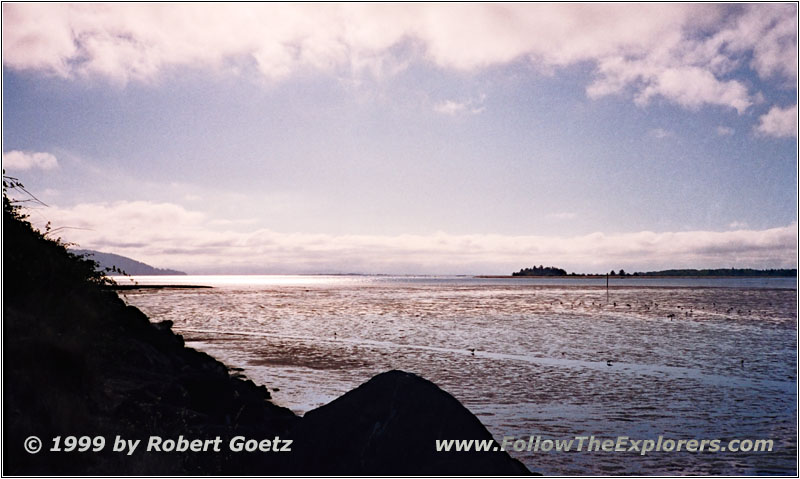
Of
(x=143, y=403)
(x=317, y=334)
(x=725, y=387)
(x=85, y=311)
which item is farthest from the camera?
(x=317, y=334)

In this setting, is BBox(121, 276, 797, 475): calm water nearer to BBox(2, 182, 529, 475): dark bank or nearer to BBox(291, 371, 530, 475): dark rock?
BBox(291, 371, 530, 475): dark rock

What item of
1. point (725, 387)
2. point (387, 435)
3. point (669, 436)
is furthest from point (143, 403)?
point (725, 387)

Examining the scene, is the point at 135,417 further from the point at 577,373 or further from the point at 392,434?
the point at 577,373

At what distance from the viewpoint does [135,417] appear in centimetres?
942

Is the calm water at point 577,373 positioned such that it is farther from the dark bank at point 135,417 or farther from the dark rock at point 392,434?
the dark bank at point 135,417

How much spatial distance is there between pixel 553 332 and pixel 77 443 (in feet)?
98.0

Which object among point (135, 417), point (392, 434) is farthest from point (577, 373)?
point (135, 417)

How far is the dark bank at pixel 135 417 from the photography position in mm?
7422

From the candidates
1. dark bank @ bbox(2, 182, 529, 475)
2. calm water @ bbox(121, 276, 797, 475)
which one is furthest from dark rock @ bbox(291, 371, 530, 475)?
calm water @ bbox(121, 276, 797, 475)

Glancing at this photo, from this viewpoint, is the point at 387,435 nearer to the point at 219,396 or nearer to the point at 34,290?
the point at 219,396

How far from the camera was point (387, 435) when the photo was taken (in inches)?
299

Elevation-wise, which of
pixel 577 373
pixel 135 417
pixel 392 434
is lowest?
pixel 577 373

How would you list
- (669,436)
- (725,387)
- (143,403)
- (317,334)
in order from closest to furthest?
(143,403) → (669,436) → (725,387) → (317,334)

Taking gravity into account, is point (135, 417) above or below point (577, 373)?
above
